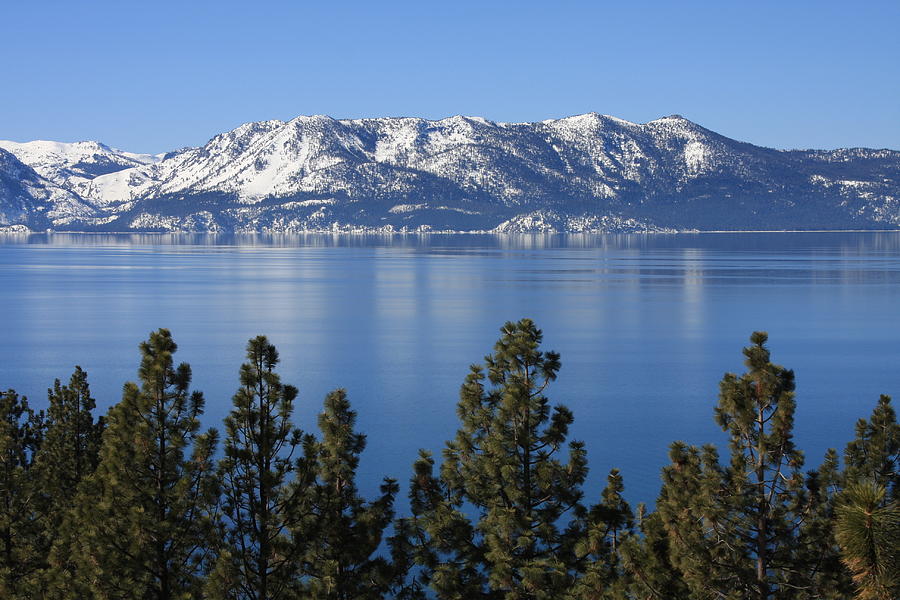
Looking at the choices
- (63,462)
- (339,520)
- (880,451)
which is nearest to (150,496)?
(339,520)

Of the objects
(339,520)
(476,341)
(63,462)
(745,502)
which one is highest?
(745,502)

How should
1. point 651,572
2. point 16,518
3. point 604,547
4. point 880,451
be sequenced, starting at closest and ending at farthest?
point 651,572 → point 880,451 → point 604,547 → point 16,518

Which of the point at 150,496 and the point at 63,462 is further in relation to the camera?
the point at 63,462

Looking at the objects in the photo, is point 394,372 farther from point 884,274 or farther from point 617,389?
point 884,274

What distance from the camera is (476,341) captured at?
9400cm

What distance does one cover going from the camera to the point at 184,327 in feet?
348

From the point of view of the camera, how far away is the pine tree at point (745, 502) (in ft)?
65.2

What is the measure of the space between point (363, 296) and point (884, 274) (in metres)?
101

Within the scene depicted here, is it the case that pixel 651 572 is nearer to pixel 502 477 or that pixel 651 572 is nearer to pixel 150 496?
pixel 502 477

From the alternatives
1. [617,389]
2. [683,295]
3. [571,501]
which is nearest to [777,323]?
[683,295]

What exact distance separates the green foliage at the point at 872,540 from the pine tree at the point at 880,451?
11425mm

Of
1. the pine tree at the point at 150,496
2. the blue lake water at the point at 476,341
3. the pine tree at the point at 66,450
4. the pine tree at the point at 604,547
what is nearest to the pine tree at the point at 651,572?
the pine tree at the point at 604,547

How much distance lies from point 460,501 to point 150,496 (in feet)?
24.4

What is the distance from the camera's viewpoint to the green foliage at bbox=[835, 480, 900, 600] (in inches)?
385
